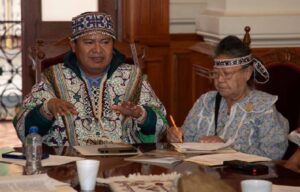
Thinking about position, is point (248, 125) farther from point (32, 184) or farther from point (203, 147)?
point (32, 184)

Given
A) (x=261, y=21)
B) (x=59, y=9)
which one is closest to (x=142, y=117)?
(x=261, y=21)

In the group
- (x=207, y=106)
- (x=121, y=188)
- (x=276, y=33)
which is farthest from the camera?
(x=276, y=33)

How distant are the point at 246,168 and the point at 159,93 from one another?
128 inches

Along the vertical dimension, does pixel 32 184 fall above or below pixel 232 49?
below

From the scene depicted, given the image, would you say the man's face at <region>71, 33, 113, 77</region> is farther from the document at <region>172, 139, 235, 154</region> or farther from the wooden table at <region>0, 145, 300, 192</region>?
the wooden table at <region>0, 145, 300, 192</region>

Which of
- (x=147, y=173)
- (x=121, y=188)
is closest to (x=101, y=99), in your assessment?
(x=147, y=173)

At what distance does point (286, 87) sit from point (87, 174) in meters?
1.75

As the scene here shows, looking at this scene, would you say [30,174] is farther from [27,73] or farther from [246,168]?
[27,73]

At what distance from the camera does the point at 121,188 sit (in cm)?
249

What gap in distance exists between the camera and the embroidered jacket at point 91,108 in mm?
3680

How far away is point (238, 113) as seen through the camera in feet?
11.6

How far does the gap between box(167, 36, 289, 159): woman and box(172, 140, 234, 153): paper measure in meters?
0.13

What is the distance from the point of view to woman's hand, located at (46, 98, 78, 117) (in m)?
3.46

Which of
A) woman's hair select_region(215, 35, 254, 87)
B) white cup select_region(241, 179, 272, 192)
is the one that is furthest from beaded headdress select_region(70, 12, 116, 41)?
white cup select_region(241, 179, 272, 192)
